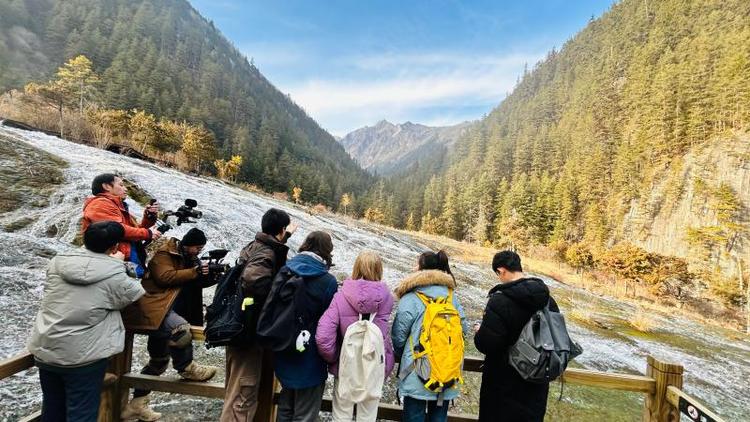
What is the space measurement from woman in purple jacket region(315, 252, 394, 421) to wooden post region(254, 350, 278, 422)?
665mm

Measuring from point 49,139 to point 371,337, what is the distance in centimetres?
2091

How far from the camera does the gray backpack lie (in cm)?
255

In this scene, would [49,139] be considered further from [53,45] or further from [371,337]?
[53,45]

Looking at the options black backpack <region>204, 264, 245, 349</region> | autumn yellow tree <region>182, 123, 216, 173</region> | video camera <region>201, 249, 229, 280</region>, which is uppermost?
autumn yellow tree <region>182, 123, 216, 173</region>

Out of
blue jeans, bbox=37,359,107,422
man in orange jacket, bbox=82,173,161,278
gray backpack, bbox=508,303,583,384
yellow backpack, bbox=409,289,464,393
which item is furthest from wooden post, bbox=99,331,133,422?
gray backpack, bbox=508,303,583,384

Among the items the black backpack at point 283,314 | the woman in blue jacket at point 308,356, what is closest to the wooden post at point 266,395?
the woman in blue jacket at point 308,356

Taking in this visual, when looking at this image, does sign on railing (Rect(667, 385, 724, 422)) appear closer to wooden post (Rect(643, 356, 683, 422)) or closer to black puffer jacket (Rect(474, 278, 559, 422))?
wooden post (Rect(643, 356, 683, 422))

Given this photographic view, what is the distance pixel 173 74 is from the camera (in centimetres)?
8331

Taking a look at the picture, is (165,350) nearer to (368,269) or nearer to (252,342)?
(252,342)

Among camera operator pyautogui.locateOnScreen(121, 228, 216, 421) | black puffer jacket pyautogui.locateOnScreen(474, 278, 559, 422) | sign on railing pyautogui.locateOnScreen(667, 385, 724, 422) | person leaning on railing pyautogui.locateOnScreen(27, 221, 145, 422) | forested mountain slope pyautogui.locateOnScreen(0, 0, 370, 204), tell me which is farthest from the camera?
forested mountain slope pyautogui.locateOnScreen(0, 0, 370, 204)

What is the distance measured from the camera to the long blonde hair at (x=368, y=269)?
2.93 m

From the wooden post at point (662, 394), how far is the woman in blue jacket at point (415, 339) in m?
1.62

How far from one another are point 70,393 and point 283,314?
160 cm

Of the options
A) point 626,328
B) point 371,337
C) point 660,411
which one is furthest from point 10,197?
point 626,328
